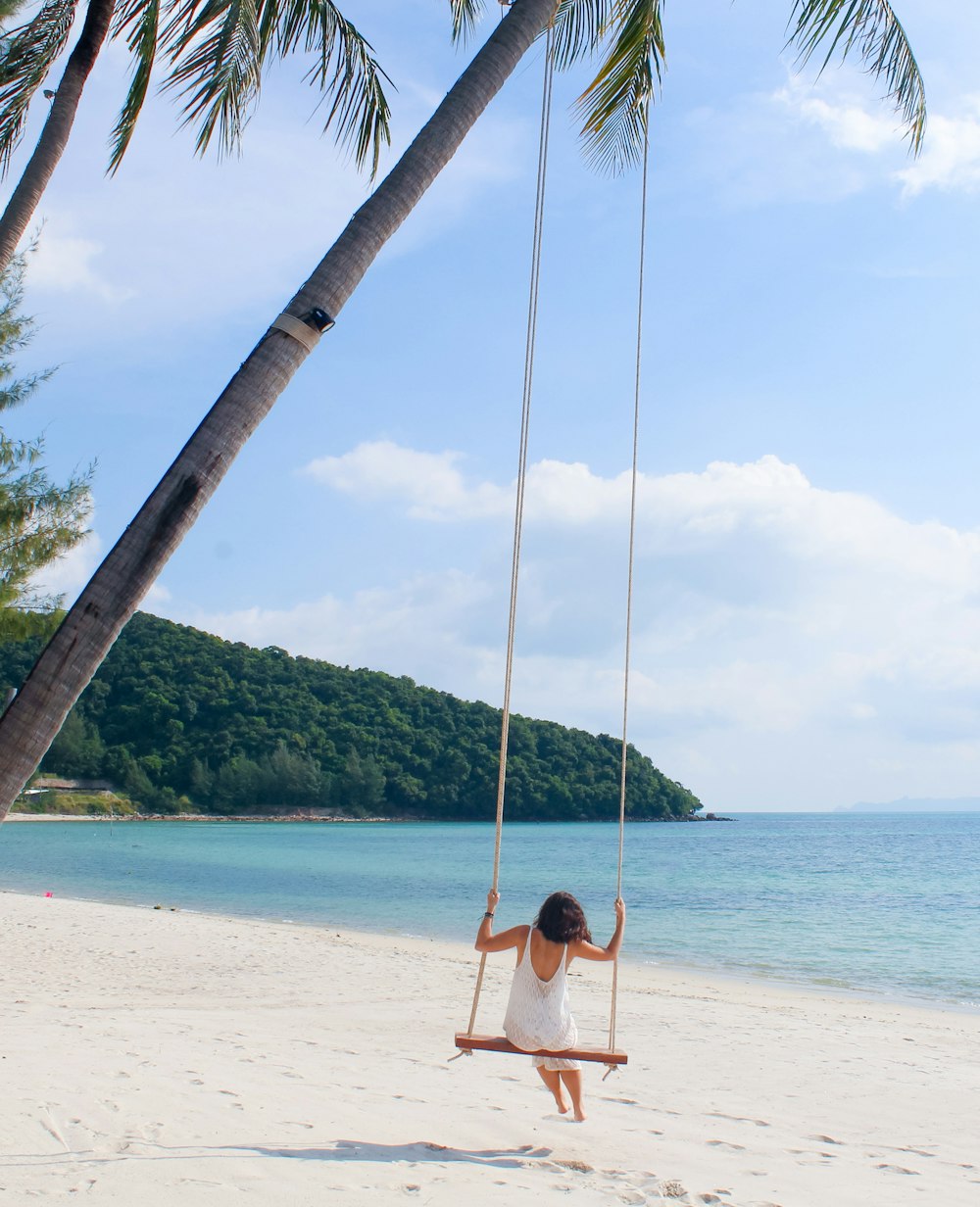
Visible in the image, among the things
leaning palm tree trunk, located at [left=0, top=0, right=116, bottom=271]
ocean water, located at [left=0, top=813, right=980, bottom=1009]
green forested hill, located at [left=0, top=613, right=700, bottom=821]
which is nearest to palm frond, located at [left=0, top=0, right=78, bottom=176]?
leaning palm tree trunk, located at [left=0, top=0, right=116, bottom=271]

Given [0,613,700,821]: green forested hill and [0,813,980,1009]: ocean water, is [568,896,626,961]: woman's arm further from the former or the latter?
[0,613,700,821]: green forested hill

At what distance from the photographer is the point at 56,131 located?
20.3 feet

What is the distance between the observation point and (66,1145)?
353 cm

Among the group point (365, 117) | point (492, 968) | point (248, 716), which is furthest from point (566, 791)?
point (365, 117)

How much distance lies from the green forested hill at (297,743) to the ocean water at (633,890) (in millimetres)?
8925

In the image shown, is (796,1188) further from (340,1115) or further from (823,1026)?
(823,1026)

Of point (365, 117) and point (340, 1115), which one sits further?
point (365, 117)

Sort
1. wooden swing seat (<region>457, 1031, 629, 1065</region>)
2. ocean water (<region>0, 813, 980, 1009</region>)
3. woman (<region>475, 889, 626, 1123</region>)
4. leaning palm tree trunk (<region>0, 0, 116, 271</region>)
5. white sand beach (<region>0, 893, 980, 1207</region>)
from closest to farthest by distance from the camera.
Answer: white sand beach (<region>0, 893, 980, 1207</region>)
wooden swing seat (<region>457, 1031, 629, 1065</region>)
woman (<region>475, 889, 626, 1123</region>)
leaning palm tree trunk (<region>0, 0, 116, 271</region>)
ocean water (<region>0, 813, 980, 1009</region>)

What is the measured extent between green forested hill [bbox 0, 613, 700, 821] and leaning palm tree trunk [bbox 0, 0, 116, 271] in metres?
57.3

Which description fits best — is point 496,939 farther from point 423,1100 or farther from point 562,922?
point 423,1100

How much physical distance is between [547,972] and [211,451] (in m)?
2.56

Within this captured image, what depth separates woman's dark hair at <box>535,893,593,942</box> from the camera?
14.4ft

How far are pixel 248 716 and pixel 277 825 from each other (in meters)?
11.8

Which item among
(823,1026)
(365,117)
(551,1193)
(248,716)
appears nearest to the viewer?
(551,1193)
